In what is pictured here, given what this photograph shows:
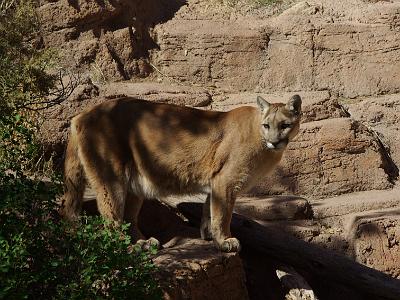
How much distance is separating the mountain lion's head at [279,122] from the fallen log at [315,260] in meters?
1.00

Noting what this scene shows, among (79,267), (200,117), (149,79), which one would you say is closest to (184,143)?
(200,117)

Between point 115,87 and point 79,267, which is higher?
point 115,87

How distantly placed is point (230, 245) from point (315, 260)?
1.02m

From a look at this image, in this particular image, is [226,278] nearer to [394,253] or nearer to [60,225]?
[60,225]

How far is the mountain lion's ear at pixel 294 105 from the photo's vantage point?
28.6 feet

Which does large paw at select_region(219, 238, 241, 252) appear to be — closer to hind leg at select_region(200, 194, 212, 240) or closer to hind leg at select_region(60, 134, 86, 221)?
hind leg at select_region(200, 194, 212, 240)

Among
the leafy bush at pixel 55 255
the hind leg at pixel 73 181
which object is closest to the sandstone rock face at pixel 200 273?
the leafy bush at pixel 55 255

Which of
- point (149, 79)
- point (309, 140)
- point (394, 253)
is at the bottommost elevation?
point (394, 253)

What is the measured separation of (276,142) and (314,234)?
6.43 ft

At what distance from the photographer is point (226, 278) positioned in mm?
8031

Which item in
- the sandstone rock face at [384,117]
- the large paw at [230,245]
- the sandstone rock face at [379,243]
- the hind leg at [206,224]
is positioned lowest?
the sandstone rock face at [379,243]

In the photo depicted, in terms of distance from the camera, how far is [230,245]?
829cm

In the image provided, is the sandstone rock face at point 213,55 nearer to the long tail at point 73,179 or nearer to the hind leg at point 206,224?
the hind leg at point 206,224

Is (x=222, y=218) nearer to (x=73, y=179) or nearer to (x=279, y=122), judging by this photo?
(x=279, y=122)
